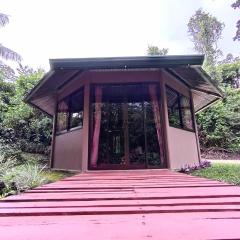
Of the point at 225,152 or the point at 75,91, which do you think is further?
the point at 225,152

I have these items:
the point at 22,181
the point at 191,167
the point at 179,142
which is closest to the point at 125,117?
the point at 179,142

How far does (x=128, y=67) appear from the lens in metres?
6.09

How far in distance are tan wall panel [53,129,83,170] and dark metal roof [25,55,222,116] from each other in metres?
1.45

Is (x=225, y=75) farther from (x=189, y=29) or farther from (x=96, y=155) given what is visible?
(x=96, y=155)

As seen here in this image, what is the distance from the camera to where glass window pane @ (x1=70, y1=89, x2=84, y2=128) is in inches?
281

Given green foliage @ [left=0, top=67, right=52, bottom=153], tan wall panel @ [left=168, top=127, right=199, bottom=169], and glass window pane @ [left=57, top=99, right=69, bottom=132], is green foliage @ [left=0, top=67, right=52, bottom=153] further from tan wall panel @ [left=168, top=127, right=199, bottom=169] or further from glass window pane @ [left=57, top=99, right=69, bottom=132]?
tan wall panel @ [left=168, top=127, right=199, bottom=169]

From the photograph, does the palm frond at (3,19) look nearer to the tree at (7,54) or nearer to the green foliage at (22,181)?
the tree at (7,54)

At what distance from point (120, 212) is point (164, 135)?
5.15 metres

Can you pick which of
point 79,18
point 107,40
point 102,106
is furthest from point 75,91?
point 107,40

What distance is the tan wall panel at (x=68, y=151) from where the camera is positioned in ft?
22.9

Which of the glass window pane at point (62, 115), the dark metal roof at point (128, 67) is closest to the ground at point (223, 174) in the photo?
the dark metal roof at point (128, 67)

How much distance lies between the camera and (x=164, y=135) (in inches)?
266

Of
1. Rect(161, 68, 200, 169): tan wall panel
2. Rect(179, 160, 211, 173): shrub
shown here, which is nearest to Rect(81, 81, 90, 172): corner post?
Rect(161, 68, 200, 169): tan wall panel

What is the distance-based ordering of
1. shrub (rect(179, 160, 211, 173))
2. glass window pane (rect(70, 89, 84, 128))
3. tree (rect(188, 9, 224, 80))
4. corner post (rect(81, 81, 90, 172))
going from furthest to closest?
tree (rect(188, 9, 224, 80)), shrub (rect(179, 160, 211, 173)), glass window pane (rect(70, 89, 84, 128)), corner post (rect(81, 81, 90, 172))
